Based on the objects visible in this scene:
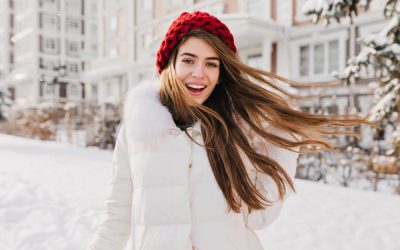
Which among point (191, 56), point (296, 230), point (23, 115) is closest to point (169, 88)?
point (191, 56)

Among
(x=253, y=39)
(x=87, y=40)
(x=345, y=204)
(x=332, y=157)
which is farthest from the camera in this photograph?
(x=87, y=40)

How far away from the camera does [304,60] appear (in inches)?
634

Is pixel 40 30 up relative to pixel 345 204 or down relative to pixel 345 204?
up

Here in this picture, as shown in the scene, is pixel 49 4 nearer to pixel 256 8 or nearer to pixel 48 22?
pixel 48 22

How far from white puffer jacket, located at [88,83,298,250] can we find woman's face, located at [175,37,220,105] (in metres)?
0.18

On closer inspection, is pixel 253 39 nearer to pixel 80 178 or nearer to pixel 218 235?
pixel 80 178

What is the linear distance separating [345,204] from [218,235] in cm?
450

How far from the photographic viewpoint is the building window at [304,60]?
15.9m

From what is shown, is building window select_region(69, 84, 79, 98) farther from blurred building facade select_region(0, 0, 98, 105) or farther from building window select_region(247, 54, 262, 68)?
building window select_region(247, 54, 262, 68)

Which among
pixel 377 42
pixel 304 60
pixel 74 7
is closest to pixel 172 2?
pixel 304 60

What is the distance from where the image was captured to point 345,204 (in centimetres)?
551

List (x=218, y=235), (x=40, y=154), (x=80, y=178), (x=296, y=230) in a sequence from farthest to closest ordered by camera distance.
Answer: (x=40, y=154) → (x=80, y=178) → (x=296, y=230) → (x=218, y=235)

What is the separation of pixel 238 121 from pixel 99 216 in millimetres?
3229

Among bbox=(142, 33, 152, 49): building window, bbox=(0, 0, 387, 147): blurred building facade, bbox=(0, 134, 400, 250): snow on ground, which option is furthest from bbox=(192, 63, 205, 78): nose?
bbox=(142, 33, 152, 49): building window
